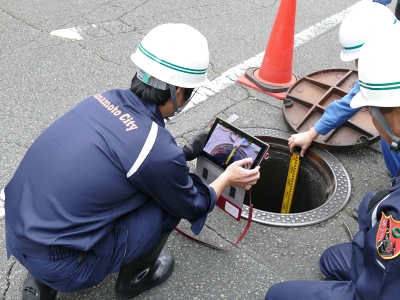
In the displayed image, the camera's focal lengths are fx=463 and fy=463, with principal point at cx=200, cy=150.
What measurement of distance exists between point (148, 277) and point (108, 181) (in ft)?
2.58

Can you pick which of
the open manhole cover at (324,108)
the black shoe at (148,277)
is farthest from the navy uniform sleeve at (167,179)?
the open manhole cover at (324,108)

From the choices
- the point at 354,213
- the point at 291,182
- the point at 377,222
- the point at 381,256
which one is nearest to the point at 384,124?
the point at 377,222

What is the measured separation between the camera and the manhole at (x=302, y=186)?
3004 mm

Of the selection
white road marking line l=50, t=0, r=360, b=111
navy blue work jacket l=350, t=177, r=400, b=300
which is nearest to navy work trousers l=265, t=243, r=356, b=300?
navy blue work jacket l=350, t=177, r=400, b=300

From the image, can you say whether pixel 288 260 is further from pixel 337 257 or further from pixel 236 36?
pixel 236 36

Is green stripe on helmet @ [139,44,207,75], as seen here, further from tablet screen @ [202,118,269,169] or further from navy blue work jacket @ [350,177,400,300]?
navy blue work jacket @ [350,177,400,300]

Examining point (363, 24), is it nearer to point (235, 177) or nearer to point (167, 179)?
point (235, 177)

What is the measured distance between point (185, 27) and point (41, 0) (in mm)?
4076

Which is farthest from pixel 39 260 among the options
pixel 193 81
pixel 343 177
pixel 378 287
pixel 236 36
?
pixel 236 36

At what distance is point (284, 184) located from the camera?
3.89 m

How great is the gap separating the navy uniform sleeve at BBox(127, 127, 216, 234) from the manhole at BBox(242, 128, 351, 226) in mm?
865

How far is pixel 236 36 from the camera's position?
5219 millimetres

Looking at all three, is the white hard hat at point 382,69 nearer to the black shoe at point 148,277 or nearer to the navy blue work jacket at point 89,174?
the navy blue work jacket at point 89,174

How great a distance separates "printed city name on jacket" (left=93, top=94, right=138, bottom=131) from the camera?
1952mm
